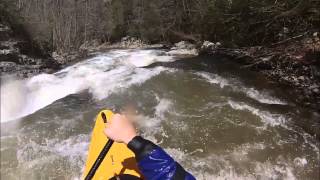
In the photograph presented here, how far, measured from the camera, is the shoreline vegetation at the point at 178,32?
6.25 m

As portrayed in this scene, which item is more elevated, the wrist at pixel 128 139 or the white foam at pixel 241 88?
the wrist at pixel 128 139

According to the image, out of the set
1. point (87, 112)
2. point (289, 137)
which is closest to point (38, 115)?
point (87, 112)

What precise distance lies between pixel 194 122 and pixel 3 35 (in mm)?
4630

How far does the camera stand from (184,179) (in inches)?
54.9

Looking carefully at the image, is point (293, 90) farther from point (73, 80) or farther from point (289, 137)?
point (73, 80)

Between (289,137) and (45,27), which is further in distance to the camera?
(45,27)

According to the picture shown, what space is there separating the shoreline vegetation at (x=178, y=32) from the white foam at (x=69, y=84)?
64cm

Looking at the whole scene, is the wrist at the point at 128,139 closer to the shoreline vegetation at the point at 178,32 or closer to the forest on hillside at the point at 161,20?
the shoreline vegetation at the point at 178,32

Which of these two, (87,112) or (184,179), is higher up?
(184,179)

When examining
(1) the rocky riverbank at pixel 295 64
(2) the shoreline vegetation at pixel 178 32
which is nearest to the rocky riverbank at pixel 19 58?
(2) the shoreline vegetation at pixel 178 32

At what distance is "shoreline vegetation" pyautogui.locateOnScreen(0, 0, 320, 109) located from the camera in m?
6.25

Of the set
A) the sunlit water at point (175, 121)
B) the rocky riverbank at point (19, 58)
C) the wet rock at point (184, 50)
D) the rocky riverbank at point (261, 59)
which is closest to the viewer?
the sunlit water at point (175, 121)

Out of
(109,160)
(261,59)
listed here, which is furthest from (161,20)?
(109,160)

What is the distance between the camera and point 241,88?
5805 mm
